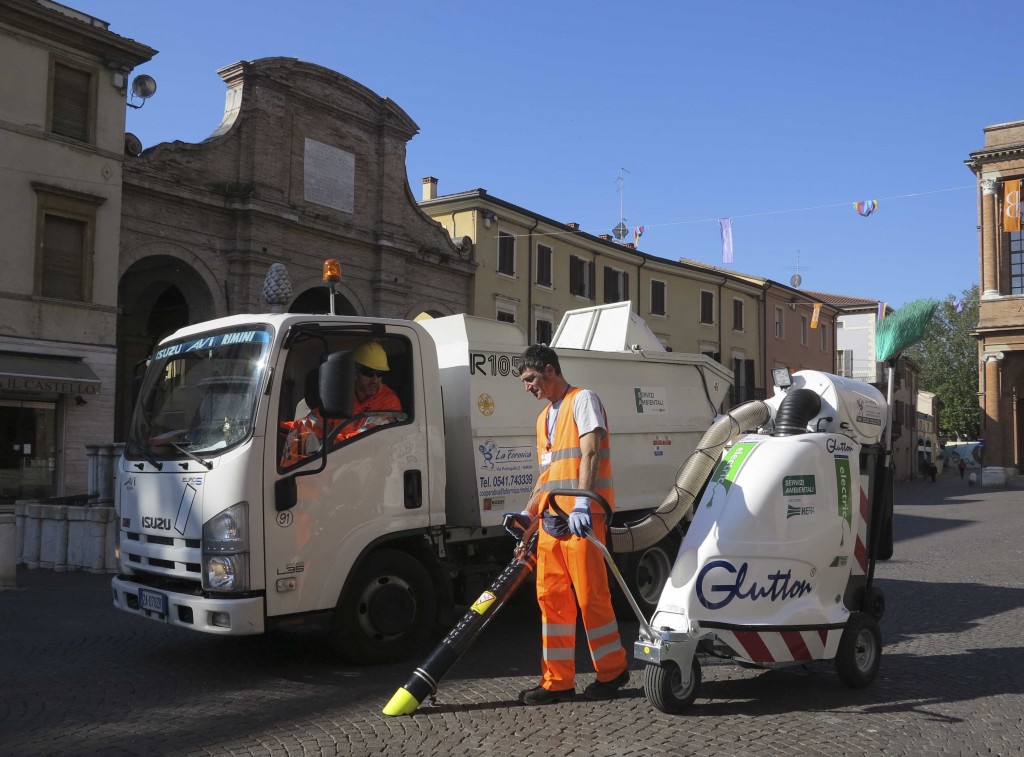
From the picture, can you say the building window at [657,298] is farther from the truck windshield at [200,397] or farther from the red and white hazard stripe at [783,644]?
the red and white hazard stripe at [783,644]

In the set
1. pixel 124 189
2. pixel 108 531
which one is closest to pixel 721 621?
pixel 108 531

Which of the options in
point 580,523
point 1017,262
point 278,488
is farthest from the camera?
point 1017,262

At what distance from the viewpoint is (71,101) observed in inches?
820

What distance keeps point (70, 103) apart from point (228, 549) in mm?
18197

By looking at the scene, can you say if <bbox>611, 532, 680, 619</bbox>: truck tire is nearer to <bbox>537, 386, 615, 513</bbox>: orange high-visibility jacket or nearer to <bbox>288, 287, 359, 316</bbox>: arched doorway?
<bbox>537, 386, 615, 513</bbox>: orange high-visibility jacket

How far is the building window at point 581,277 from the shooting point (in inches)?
1404

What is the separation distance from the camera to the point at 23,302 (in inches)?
774

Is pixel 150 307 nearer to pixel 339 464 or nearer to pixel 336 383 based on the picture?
pixel 339 464

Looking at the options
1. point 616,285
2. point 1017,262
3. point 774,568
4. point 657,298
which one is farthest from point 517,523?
point 1017,262

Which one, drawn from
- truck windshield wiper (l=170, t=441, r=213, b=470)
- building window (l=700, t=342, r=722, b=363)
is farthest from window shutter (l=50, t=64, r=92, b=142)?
building window (l=700, t=342, r=722, b=363)

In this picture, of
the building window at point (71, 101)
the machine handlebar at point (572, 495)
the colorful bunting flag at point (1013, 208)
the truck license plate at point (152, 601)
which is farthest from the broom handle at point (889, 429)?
the colorful bunting flag at point (1013, 208)

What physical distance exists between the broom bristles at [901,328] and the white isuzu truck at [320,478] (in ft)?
8.56

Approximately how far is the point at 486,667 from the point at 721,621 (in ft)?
5.97

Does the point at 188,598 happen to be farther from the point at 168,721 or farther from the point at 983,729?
the point at 983,729
